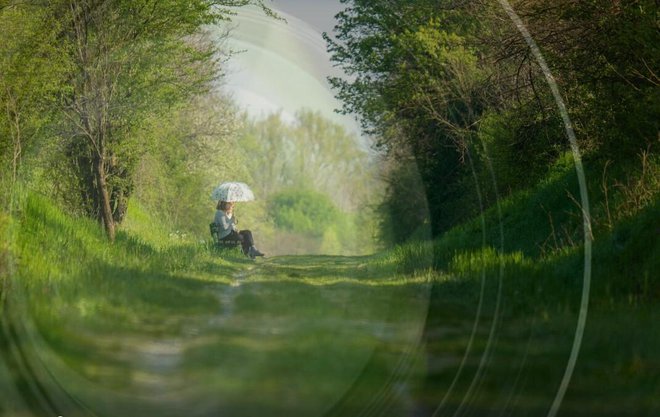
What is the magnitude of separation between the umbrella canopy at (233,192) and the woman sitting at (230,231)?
0.05 meters

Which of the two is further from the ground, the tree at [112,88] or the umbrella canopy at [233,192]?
the tree at [112,88]

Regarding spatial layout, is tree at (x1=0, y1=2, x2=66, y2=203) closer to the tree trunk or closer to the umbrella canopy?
the tree trunk

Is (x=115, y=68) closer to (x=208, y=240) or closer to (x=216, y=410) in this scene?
(x=208, y=240)

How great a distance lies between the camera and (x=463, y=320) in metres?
6.21

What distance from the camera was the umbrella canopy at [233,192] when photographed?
4.54m

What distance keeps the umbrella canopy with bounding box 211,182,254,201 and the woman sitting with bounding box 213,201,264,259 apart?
5 cm

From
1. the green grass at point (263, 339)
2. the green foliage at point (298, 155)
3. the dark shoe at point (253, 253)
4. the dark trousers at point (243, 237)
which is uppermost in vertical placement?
the green foliage at point (298, 155)

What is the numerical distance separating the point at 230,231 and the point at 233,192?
32cm

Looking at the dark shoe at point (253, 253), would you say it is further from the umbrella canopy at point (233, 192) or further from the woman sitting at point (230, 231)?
the umbrella canopy at point (233, 192)

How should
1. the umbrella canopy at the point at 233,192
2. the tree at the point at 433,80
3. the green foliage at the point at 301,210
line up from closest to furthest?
the umbrella canopy at the point at 233,192
the green foliage at the point at 301,210
the tree at the point at 433,80

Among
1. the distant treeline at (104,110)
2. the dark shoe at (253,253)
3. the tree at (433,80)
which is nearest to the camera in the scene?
the dark shoe at (253,253)

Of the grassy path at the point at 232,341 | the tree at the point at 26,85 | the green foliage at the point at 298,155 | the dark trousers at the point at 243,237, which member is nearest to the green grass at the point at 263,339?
the grassy path at the point at 232,341

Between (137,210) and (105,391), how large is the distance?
A: 163 centimetres

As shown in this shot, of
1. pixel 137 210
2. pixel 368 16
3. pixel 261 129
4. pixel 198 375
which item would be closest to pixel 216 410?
pixel 198 375
